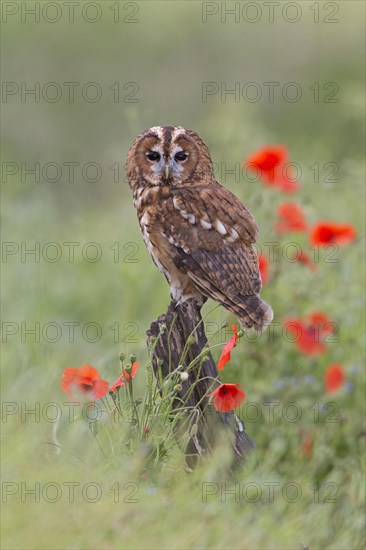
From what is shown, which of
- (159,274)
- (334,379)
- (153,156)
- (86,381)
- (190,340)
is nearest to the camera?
(190,340)

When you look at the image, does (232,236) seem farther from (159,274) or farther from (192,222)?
(159,274)

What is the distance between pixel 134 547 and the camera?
3.17m

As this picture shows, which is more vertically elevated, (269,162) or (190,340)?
(269,162)

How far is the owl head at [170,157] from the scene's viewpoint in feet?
12.7

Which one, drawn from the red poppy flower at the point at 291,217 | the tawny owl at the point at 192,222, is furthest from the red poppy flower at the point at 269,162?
the tawny owl at the point at 192,222

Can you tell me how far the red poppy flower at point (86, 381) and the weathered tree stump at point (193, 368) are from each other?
0.60 feet

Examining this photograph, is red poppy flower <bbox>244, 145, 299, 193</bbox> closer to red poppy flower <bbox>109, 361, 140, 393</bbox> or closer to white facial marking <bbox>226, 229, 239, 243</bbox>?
white facial marking <bbox>226, 229, 239, 243</bbox>

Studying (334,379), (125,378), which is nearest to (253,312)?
(125,378)

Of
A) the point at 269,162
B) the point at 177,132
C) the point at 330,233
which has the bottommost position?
the point at 330,233

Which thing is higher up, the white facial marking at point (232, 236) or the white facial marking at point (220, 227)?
the white facial marking at point (220, 227)

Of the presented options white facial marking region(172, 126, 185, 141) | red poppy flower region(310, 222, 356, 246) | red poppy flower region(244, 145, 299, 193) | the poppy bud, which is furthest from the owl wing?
red poppy flower region(244, 145, 299, 193)

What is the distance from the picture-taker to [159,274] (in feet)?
21.3

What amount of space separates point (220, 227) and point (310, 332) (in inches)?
59.7

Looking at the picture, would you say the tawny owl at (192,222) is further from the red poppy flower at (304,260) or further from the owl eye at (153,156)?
the red poppy flower at (304,260)
